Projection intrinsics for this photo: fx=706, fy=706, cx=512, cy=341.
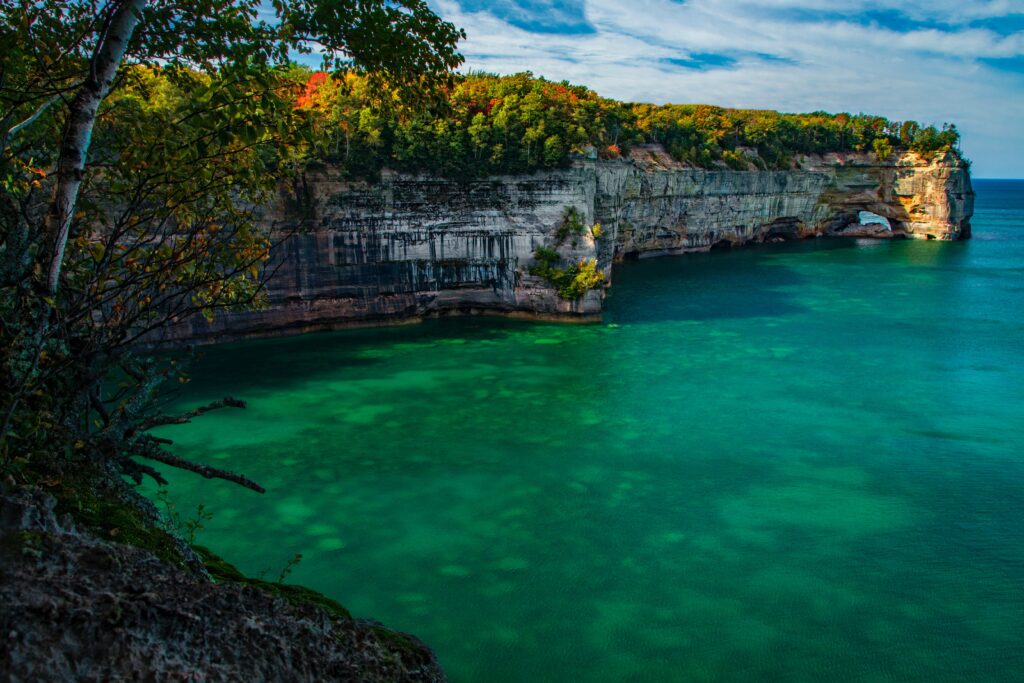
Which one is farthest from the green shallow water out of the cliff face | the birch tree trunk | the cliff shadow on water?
the birch tree trunk

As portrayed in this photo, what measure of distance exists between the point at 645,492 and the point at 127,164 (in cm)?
1517

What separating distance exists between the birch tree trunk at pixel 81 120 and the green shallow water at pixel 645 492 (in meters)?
9.72

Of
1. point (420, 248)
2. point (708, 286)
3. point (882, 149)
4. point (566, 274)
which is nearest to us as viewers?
point (420, 248)

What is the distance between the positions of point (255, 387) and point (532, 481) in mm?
13103

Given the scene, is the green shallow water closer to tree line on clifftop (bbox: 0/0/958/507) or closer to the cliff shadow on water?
the cliff shadow on water

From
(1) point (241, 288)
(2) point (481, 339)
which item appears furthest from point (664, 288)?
(1) point (241, 288)

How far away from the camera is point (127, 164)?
17.7 feet

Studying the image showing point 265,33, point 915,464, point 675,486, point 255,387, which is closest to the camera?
point 265,33

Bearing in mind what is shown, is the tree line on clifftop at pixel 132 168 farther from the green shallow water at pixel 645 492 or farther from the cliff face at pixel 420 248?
the cliff face at pixel 420 248

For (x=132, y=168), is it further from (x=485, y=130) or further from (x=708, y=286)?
(x=708, y=286)

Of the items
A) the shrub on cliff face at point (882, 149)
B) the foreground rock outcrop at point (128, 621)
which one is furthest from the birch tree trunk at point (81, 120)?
the shrub on cliff face at point (882, 149)

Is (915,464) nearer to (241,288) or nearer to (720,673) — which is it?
(720,673)

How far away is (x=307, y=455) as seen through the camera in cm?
2058

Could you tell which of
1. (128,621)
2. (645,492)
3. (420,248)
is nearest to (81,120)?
(128,621)
